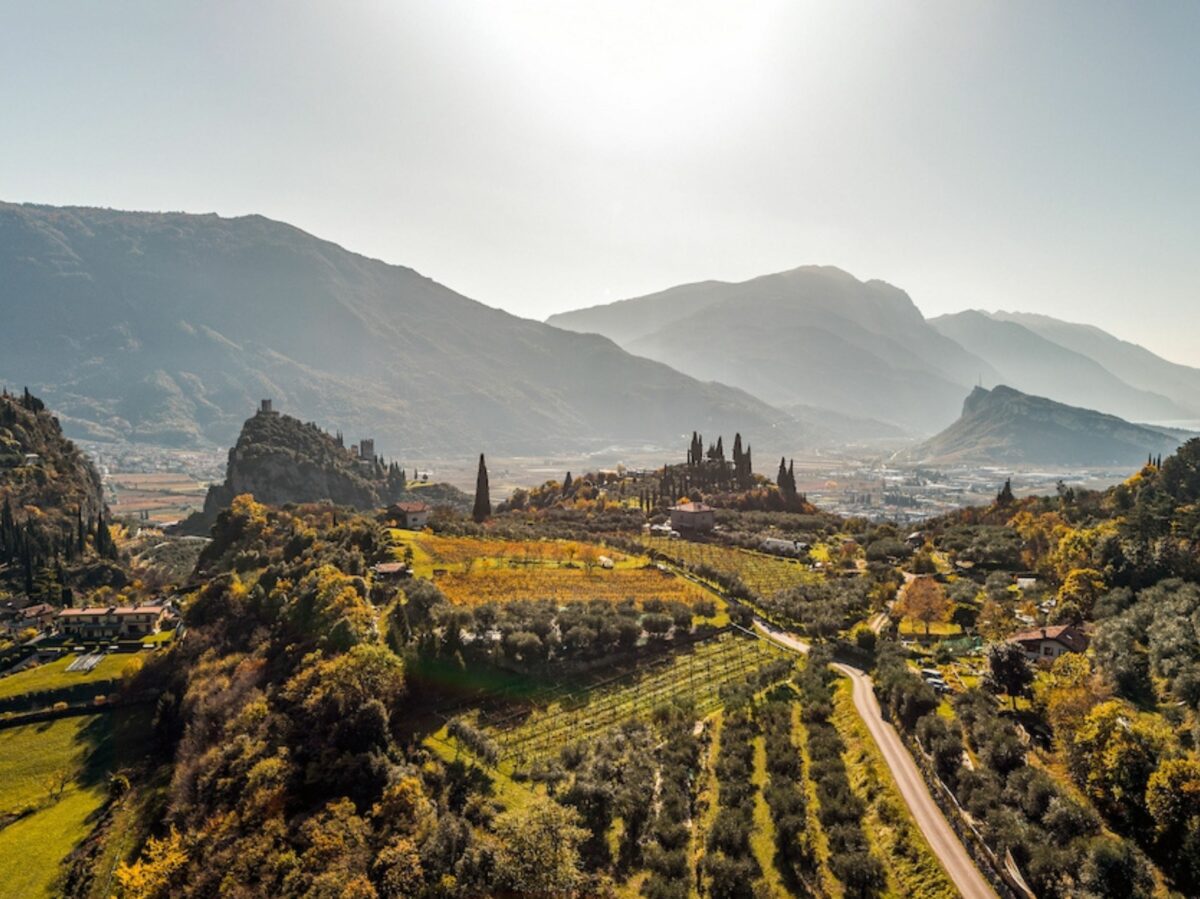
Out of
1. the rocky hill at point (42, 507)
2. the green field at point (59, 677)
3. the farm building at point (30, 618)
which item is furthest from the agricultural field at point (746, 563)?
the rocky hill at point (42, 507)

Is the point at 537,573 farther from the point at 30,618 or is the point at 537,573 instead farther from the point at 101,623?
the point at 30,618

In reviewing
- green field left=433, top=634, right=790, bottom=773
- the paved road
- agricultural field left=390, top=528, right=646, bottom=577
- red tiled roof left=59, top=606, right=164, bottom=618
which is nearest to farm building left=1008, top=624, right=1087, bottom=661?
the paved road

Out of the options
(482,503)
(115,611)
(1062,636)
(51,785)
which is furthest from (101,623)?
(1062,636)

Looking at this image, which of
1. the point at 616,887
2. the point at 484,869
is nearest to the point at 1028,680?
the point at 616,887

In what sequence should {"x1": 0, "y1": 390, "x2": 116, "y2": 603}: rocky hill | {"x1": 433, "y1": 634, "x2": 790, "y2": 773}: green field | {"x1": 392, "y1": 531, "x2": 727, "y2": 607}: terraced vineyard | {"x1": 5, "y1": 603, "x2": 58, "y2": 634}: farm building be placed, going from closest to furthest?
{"x1": 433, "y1": 634, "x2": 790, "y2": 773}: green field
{"x1": 392, "y1": 531, "x2": 727, "y2": 607}: terraced vineyard
{"x1": 5, "y1": 603, "x2": 58, "y2": 634}: farm building
{"x1": 0, "y1": 390, "x2": 116, "y2": 603}: rocky hill

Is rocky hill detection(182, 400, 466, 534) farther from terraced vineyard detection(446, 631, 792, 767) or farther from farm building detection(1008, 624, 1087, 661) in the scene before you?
farm building detection(1008, 624, 1087, 661)

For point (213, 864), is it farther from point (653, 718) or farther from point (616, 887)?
point (653, 718)

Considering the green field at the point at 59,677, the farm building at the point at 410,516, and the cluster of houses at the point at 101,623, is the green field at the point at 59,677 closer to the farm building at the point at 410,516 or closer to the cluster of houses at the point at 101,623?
the cluster of houses at the point at 101,623
